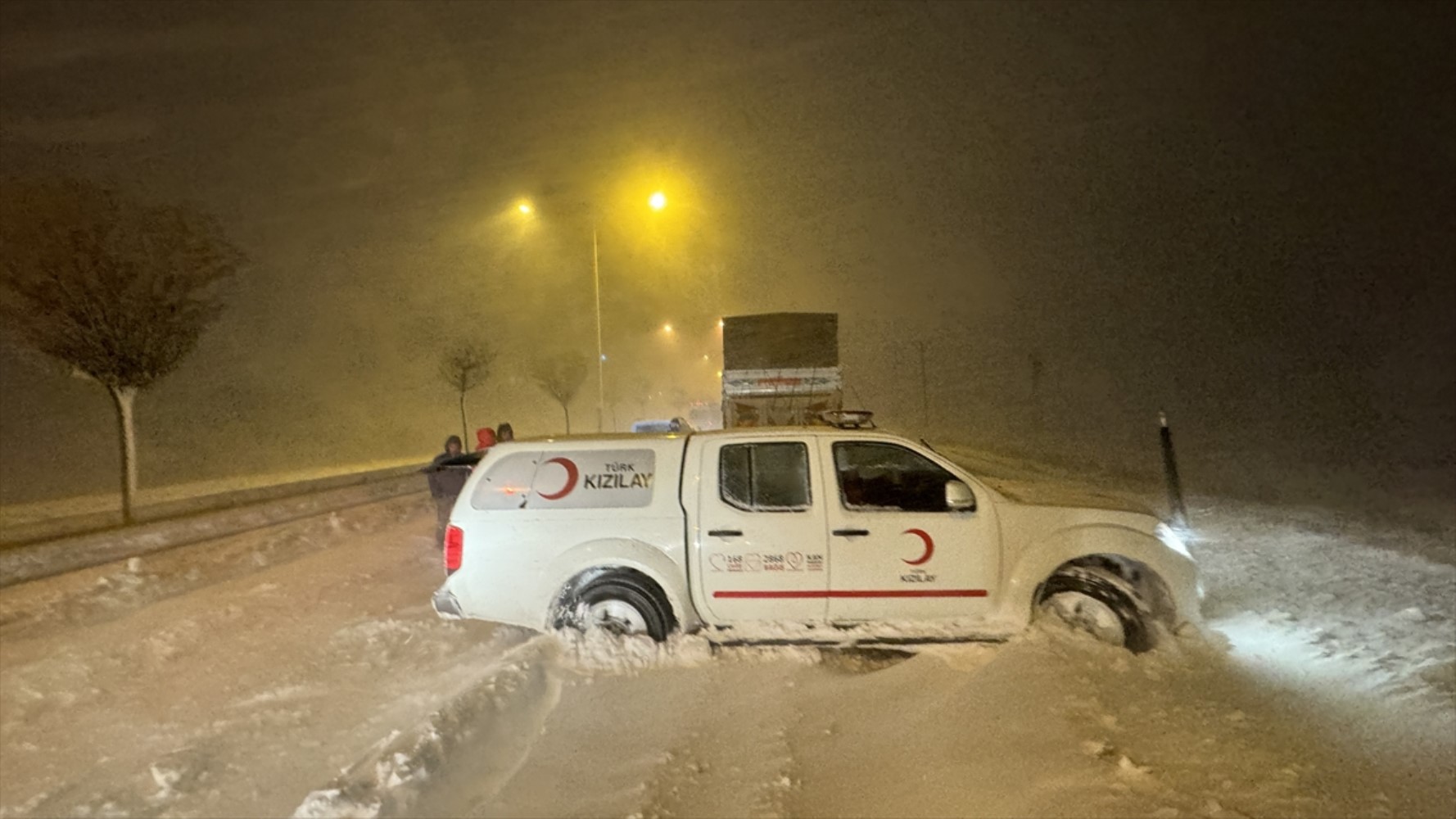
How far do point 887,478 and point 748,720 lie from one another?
220 centimetres

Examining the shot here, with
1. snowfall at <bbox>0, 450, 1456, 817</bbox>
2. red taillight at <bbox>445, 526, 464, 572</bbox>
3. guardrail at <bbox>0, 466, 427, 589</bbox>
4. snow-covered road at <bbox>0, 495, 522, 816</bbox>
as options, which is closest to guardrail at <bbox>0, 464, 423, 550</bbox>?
guardrail at <bbox>0, 466, 427, 589</bbox>

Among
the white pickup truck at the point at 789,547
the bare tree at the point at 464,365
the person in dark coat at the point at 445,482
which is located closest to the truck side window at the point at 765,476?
the white pickup truck at the point at 789,547

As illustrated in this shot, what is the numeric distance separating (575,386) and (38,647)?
37.6m

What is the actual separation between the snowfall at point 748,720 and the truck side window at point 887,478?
108 cm

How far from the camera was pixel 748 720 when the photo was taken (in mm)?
5262

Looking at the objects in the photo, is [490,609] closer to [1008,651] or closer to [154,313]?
[1008,651]

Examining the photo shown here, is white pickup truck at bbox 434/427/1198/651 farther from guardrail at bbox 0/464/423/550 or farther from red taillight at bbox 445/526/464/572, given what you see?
guardrail at bbox 0/464/423/550

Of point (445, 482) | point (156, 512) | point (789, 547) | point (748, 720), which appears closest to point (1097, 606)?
point (789, 547)

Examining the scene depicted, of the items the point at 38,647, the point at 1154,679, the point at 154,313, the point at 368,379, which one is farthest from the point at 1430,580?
the point at 368,379

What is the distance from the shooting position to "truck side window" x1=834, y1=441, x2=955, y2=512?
6352 millimetres

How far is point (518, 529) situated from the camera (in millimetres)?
6453

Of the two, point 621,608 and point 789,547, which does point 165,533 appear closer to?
point 621,608

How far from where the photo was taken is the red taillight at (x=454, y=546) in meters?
6.53

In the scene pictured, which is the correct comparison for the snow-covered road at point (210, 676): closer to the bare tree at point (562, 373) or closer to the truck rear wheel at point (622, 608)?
the truck rear wheel at point (622, 608)
